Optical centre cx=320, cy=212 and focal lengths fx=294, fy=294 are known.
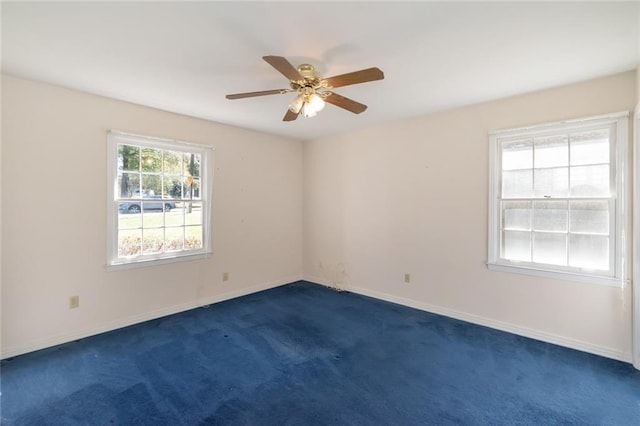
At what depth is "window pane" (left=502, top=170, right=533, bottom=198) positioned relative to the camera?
3.11m

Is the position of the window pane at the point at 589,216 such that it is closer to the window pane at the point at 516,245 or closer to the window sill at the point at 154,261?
the window pane at the point at 516,245

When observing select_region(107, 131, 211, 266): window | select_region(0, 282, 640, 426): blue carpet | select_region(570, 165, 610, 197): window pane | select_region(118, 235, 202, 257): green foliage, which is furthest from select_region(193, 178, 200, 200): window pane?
select_region(570, 165, 610, 197): window pane

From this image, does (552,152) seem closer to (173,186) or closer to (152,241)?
(173,186)

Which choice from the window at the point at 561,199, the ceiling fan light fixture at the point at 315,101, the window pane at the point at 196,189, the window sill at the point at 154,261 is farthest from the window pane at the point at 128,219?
the window at the point at 561,199

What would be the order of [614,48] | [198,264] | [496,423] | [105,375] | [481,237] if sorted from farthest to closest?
[198,264]
[481,237]
[105,375]
[614,48]
[496,423]

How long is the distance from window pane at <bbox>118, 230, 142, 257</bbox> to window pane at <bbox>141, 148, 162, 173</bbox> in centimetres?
75

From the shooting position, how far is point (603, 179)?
2.71m

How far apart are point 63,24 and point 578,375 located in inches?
177

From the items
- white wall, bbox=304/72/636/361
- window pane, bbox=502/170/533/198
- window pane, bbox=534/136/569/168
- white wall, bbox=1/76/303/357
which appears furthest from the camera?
window pane, bbox=502/170/533/198

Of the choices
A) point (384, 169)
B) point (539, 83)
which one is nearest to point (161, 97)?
point (384, 169)

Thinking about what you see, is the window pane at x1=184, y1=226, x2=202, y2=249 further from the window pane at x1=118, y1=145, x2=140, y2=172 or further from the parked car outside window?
the window pane at x1=118, y1=145, x2=140, y2=172

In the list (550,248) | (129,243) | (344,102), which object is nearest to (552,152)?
(550,248)

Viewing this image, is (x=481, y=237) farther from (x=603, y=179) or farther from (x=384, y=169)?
(x=384, y=169)

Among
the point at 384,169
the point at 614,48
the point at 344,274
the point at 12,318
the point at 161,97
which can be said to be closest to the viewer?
the point at 614,48
